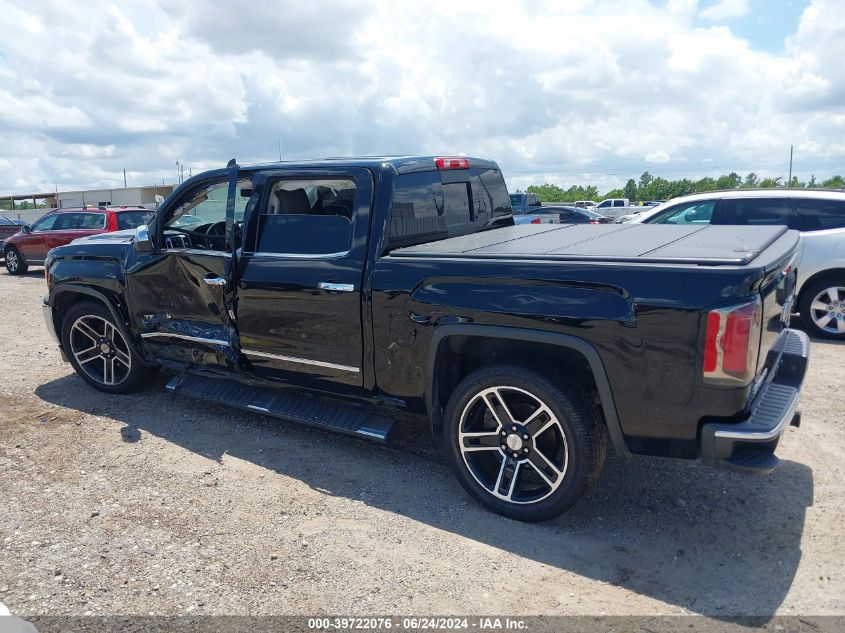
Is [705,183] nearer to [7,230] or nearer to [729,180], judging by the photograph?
[729,180]

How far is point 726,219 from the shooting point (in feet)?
25.1

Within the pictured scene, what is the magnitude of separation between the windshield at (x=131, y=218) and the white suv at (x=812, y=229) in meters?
10.8

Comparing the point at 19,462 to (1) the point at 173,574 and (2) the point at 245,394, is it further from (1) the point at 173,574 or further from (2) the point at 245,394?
(1) the point at 173,574

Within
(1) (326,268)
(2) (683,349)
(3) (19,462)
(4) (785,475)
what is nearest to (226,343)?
(1) (326,268)

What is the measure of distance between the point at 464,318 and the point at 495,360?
344 millimetres

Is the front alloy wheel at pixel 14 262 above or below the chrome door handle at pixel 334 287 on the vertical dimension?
below

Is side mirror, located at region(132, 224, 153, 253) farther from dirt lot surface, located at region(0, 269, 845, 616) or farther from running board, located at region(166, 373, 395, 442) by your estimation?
dirt lot surface, located at region(0, 269, 845, 616)

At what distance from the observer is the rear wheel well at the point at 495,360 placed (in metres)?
3.30

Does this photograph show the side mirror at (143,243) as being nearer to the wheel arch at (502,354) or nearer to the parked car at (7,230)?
the wheel arch at (502,354)

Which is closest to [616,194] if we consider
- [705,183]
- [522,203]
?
[705,183]

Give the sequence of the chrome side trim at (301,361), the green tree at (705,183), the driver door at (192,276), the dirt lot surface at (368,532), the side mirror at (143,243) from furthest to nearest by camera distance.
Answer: the green tree at (705,183) < the side mirror at (143,243) < the driver door at (192,276) < the chrome side trim at (301,361) < the dirt lot surface at (368,532)

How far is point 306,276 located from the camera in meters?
3.98

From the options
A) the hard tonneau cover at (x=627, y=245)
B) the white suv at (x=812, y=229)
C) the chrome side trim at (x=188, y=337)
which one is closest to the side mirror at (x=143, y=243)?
the chrome side trim at (x=188, y=337)

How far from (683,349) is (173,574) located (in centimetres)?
258
